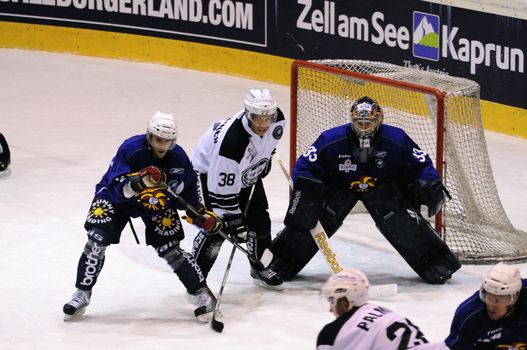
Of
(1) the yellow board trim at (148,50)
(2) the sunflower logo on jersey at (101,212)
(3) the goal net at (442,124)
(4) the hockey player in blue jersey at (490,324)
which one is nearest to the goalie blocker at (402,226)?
(3) the goal net at (442,124)

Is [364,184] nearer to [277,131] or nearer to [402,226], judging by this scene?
[402,226]

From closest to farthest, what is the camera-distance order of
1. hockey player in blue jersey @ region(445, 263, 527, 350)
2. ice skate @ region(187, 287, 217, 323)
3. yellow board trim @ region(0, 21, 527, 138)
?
hockey player in blue jersey @ region(445, 263, 527, 350), ice skate @ region(187, 287, 217, 323), yellow board trim @ region(0, 21, 527, 138)

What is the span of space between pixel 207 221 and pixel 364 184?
3.21ft

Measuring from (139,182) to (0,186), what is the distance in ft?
9.78

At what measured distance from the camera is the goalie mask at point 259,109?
648 centimetres

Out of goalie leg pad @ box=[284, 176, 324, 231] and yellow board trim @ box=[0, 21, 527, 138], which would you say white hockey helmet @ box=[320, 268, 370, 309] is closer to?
goalie leg pad @ box=[284, 176, 324, 231]

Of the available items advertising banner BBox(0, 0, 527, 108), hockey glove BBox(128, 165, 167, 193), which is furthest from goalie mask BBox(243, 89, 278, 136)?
advertising banner BBox(0, 0, 527, 108)

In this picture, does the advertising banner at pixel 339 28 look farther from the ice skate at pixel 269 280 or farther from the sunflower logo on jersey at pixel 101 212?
the sunflower logo on jersey at pixel 101 212

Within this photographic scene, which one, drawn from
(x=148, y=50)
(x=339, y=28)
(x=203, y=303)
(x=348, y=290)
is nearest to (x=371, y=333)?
(x=348, y=290)

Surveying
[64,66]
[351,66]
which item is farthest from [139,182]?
[64,66]

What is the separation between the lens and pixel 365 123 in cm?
659

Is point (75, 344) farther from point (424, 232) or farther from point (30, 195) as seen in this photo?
point (30, 195)

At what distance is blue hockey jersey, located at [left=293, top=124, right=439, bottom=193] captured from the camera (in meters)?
6.71

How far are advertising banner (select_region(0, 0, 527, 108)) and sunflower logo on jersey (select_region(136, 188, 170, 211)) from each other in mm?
4165
